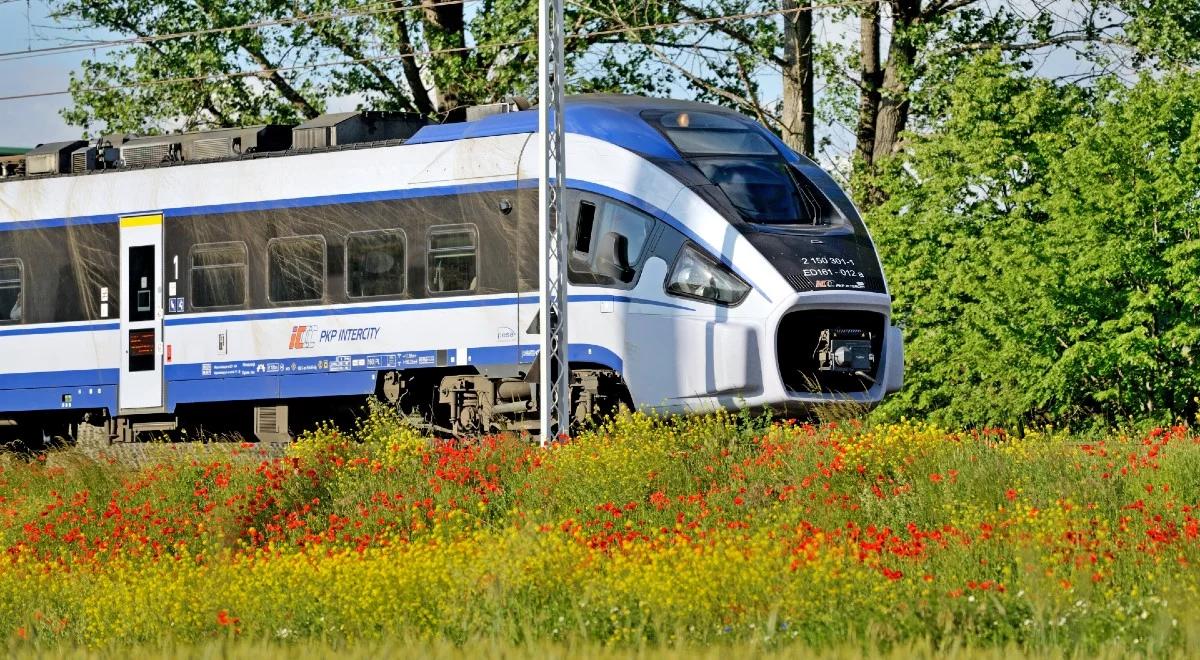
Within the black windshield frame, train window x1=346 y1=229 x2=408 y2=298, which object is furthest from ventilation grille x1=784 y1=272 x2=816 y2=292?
train window x1=346 y1=229 x2=408 y2=298

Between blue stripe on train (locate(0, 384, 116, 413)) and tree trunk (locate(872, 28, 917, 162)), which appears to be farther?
tree trunk (locate(872, 28, 917, 162))

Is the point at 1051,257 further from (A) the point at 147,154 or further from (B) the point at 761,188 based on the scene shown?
(A) the point at 147,154

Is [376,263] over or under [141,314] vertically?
over

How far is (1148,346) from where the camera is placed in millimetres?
21922

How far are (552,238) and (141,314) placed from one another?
5.88 m

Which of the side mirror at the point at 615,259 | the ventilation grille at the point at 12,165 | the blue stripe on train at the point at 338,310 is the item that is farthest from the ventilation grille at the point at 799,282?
the ventilation grille at the point at 12,165

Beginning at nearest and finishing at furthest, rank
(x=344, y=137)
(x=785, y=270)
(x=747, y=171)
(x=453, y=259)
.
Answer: (x=785, y=270), (x=747, y=171), (x=453, y=259), (x=344, y=137)

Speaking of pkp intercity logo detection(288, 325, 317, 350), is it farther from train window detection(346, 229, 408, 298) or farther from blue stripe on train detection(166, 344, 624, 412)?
train window detection(346, 229, 408, 298)

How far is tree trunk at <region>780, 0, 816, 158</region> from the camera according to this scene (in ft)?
96.6

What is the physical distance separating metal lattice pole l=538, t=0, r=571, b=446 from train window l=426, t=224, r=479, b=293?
48.7 inches

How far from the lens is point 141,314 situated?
2119 centimetres

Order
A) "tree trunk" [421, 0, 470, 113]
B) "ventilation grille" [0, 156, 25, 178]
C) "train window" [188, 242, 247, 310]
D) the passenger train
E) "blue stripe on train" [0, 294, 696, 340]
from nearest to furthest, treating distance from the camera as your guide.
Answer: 1. the passenger train
2. "blue stripe on train" [0, 294, 696, 340]
3. "train window" [188, 242, 247, 310]
4. "ventilation grille" [0, 156, 25, 178]
5. "tree trunk" [421, 0, 470, 113]

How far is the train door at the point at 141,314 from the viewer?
21.0m

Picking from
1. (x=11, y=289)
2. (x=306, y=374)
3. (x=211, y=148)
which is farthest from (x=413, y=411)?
(x=11, y=289)
